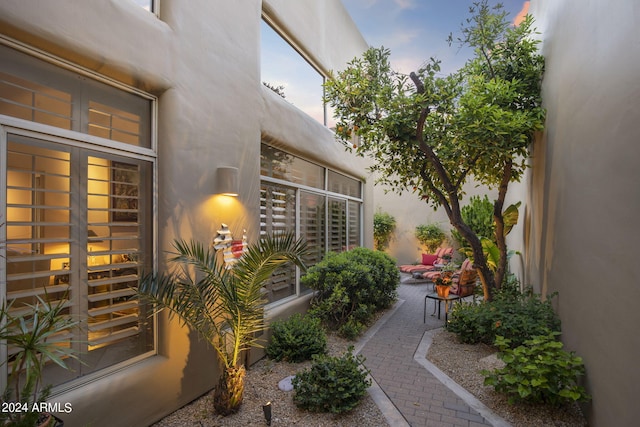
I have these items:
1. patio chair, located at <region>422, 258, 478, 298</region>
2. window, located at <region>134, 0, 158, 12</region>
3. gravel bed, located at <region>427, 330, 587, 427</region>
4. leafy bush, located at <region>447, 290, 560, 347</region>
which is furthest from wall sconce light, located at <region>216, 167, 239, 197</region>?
→ patio chair, located at <region>422, 258, 478, 298</region>

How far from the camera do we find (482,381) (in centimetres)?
456

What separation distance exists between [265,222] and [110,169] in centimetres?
300

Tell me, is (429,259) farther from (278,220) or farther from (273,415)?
(273,415)

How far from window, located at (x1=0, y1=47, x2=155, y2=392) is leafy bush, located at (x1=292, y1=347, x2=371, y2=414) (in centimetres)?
196

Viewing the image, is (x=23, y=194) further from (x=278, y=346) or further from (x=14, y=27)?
(x=278, y=346)

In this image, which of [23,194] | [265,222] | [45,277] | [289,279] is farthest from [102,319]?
[289,279]

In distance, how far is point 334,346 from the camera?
603 cm

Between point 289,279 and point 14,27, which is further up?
point 14,27

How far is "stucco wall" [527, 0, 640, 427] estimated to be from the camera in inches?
104

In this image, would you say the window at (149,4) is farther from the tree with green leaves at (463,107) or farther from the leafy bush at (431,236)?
the leafy bush at (431,236)

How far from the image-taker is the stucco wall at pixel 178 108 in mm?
3021

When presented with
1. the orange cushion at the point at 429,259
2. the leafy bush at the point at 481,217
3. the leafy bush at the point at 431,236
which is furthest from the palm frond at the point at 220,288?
the leafy bush at the point at 431,236

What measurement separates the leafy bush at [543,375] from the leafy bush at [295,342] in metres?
2.71

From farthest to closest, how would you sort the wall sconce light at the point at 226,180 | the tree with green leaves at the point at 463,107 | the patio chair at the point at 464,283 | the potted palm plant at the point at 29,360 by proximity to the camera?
the patio chair at the point at 464,283 < the tree with green leaves at the point at 463,107 < the wall sconce light at the point at 226,180 < the potted palm plant at the point at 29,360
